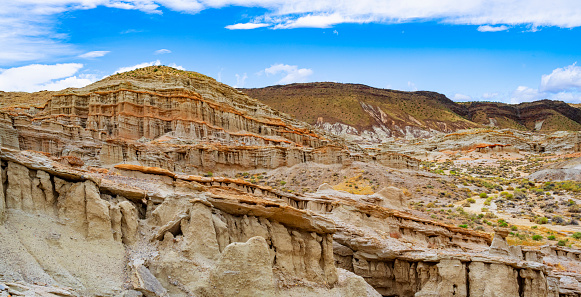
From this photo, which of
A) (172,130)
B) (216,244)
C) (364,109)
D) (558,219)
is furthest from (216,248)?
(364,109)

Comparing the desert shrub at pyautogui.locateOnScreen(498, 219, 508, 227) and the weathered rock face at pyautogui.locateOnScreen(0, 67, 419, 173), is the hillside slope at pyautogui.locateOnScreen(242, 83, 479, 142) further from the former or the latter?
the desert shrub at pyautogui.locateOnScreen(498, 219, 508, 227)

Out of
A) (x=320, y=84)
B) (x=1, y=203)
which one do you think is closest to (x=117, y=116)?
(x=1, y=203)

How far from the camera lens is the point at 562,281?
1738cm

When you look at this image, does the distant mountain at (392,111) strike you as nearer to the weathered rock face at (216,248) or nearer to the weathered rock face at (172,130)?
the weathered rock face at (172,130)

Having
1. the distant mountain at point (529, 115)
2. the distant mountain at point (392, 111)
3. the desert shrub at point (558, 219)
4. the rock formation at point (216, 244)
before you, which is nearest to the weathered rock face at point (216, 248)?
the rock formation at point (216, 244)

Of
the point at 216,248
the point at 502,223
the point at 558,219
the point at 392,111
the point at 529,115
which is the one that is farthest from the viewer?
the point at 529,115

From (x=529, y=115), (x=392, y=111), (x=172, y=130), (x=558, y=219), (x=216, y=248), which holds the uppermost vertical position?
(x=392, y=111)

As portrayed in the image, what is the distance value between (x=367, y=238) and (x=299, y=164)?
27.1 m

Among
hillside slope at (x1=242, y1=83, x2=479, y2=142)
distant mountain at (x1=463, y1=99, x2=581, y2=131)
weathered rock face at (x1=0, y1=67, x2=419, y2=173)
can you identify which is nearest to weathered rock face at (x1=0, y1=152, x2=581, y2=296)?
weathered rock face at (x1=0, y1=67, x2=419, y2=173)

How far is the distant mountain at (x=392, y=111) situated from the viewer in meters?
124

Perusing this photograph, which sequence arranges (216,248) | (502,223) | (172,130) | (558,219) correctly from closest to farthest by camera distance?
1. (216,248)
2. (502,223)
3. (558,219)
4. (172,130)

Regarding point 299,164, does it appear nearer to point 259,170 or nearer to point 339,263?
point 259,170

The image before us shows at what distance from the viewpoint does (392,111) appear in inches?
5468

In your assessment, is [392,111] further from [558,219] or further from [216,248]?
[216,248]
